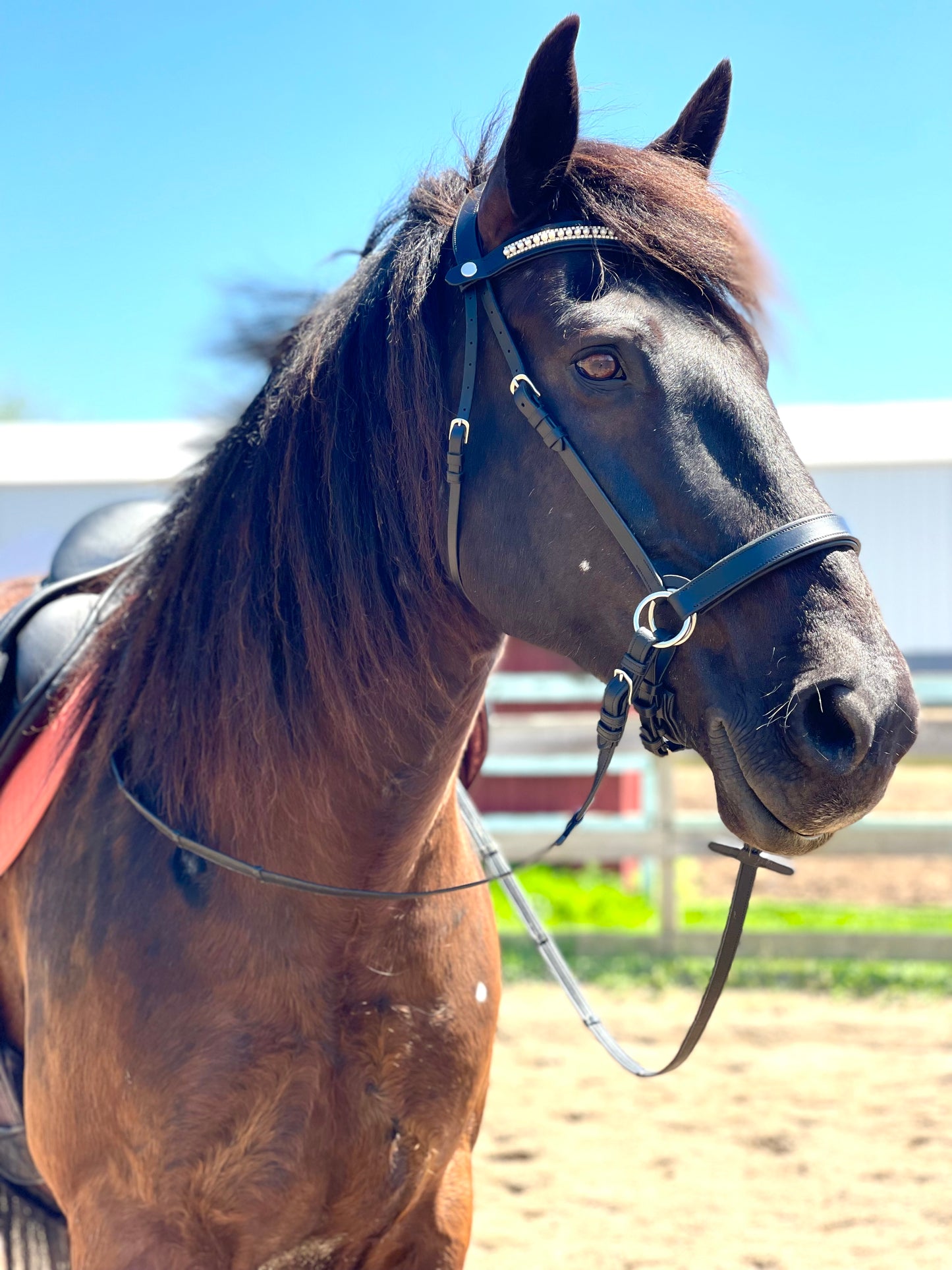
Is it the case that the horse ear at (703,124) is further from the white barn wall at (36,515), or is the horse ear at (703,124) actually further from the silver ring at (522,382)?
the white barn wall at (36,515)

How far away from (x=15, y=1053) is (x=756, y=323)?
2.02 m

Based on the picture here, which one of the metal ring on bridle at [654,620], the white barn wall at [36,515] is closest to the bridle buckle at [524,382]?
the metal ring on bridle at [654,620]

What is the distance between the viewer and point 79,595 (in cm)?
252

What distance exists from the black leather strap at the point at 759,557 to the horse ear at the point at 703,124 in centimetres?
83

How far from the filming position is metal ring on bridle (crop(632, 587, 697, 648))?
1.44m

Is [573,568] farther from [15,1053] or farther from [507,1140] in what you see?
[507,1140]

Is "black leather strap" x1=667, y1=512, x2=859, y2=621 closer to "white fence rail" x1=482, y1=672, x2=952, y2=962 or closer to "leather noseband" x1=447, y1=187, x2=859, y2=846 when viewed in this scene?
"leather noseband" x1=447, y1=187, x2=859, y2=846

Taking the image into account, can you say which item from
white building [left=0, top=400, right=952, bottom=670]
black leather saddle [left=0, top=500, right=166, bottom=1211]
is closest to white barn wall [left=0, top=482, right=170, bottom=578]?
white building [left=0, top=400, right=952, bottom=670]

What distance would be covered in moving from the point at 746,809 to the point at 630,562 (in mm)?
367

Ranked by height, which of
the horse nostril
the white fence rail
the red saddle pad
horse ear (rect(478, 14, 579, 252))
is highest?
horse ear (rect(478, 14, 579, 252))

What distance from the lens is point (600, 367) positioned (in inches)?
61.0

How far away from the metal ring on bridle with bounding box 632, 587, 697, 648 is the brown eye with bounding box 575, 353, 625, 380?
321 mm

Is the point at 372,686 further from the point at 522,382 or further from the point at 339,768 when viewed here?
the point at 522,382

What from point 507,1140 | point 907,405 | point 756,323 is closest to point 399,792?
point 756,323
